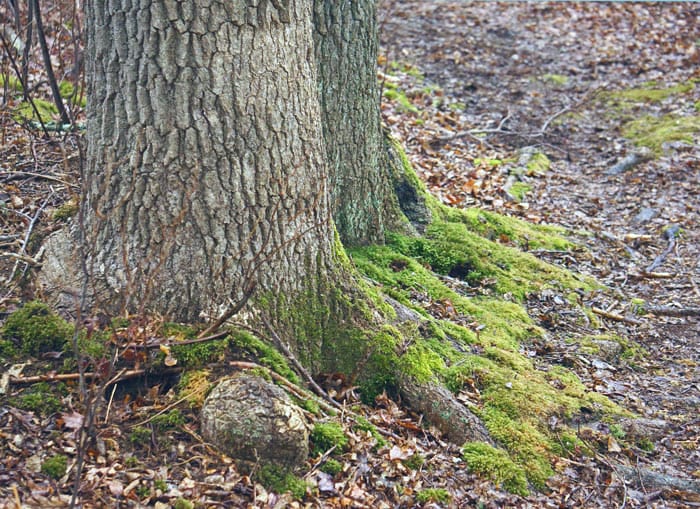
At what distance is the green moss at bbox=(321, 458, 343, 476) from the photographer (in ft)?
10.9

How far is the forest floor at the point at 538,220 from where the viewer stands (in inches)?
122

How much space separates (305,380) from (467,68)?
9365 millimetres

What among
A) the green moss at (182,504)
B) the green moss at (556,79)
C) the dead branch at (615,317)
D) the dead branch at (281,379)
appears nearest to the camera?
the green moss at (182,504)

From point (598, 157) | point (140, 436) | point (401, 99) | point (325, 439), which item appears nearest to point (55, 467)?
point (140, 436)

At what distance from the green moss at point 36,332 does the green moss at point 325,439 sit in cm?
135

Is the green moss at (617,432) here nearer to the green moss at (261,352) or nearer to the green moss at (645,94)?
the green moss at (261,352)

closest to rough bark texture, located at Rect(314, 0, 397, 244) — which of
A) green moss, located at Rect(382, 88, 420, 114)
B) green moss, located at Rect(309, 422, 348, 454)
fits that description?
green moss, located at Rect(309, 422, 348, 454)

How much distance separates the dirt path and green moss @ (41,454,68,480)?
9.38 ft

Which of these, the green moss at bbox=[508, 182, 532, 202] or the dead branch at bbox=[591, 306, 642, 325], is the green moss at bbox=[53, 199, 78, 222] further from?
the green moss at bbox=[508, 182, 532, 202]

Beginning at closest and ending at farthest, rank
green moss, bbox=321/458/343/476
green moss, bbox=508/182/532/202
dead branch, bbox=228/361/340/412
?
green moss, bbox=321/458/343/476 < dead branch, bbox=228/361/340/412 < green moss, bbox=508/182/532/202

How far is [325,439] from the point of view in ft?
11.2

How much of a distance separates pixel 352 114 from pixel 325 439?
261 centimetres

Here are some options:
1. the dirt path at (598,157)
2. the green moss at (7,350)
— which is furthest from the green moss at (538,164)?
the green moss at (7,350)

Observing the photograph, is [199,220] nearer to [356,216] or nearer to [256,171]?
[256,171]
